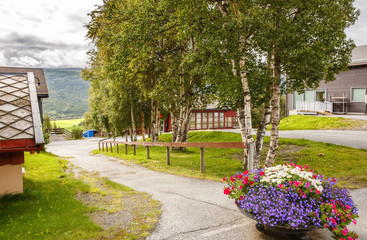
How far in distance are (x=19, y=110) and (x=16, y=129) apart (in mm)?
801

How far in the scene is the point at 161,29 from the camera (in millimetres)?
10664

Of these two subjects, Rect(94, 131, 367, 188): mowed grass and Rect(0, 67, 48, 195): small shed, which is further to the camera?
Rect(94, 131, 367, 188): mowed grass

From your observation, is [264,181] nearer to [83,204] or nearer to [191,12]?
[83,204]

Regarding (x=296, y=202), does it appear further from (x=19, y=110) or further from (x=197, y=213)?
(x=19, y=110)

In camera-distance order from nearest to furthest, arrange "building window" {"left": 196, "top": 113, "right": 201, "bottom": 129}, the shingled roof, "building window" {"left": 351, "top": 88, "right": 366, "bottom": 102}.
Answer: the shingled roof < "building window" {"left": 351, "top": 88, "right": 366, "bottom": 102} < "building window" {"left": 196, "top": 113, "right": 201, "bottom": 129}

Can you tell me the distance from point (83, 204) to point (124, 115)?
17699 millimetres

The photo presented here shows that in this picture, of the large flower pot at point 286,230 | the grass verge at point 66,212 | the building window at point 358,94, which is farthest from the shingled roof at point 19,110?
the building window at point 358,94

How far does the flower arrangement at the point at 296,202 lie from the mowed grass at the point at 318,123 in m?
17.1

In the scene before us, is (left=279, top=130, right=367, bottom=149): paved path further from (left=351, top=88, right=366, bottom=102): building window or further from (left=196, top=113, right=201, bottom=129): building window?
(left=196, top=113, right=201, bottom=129): building window

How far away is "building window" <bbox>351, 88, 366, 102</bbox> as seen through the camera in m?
22.8

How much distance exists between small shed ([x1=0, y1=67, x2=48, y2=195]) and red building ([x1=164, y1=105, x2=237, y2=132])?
32.1m

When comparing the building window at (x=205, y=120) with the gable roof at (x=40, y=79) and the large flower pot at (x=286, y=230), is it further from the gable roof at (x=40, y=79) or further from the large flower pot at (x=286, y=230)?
the large flower pot at (x=286, y=230)

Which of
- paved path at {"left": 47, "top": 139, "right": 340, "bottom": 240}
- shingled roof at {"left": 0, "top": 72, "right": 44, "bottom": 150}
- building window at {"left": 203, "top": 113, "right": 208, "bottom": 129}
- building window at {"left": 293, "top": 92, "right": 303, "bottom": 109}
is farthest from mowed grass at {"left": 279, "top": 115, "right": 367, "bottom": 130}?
shingled roof at {"left": 0, "top": 72, "right": 44, "bottom": 150}

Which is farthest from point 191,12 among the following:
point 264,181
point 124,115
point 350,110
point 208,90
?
point 350,110
